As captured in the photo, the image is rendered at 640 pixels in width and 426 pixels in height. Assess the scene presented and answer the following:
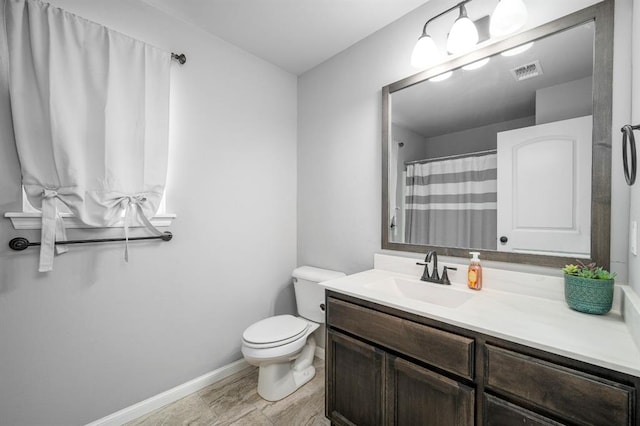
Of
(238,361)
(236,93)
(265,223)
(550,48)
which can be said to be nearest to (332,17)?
(236,93)

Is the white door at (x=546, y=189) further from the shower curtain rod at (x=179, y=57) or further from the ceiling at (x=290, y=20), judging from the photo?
the shower curtain rod at (x=179, y=57)

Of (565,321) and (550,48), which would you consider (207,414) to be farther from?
→ (550,48)

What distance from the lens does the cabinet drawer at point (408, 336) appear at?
96 centimetres

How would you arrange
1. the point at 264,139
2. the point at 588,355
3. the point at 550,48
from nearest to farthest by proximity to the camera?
1. the point at 588,355
2. the point at 550,48
3. the point at 264,139

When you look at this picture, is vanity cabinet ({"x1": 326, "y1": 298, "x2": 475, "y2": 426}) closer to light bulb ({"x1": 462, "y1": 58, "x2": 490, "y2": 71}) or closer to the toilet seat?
the toilet seat

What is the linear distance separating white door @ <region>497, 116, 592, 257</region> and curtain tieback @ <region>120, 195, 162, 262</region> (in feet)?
6.51

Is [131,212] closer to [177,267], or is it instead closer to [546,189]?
[177,267]

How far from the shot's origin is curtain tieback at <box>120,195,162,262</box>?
4.90ft

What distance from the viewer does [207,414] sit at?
5.29 feet

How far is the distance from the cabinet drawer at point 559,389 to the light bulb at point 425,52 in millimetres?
1468

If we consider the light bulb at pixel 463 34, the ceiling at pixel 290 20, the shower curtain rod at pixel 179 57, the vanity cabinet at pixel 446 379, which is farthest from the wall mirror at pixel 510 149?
the shower curtain rod at pixel 179 57

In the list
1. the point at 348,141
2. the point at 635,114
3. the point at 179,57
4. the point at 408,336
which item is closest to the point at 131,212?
the point at 179,57

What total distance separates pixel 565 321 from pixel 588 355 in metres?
0.27

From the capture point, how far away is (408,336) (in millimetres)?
1113
